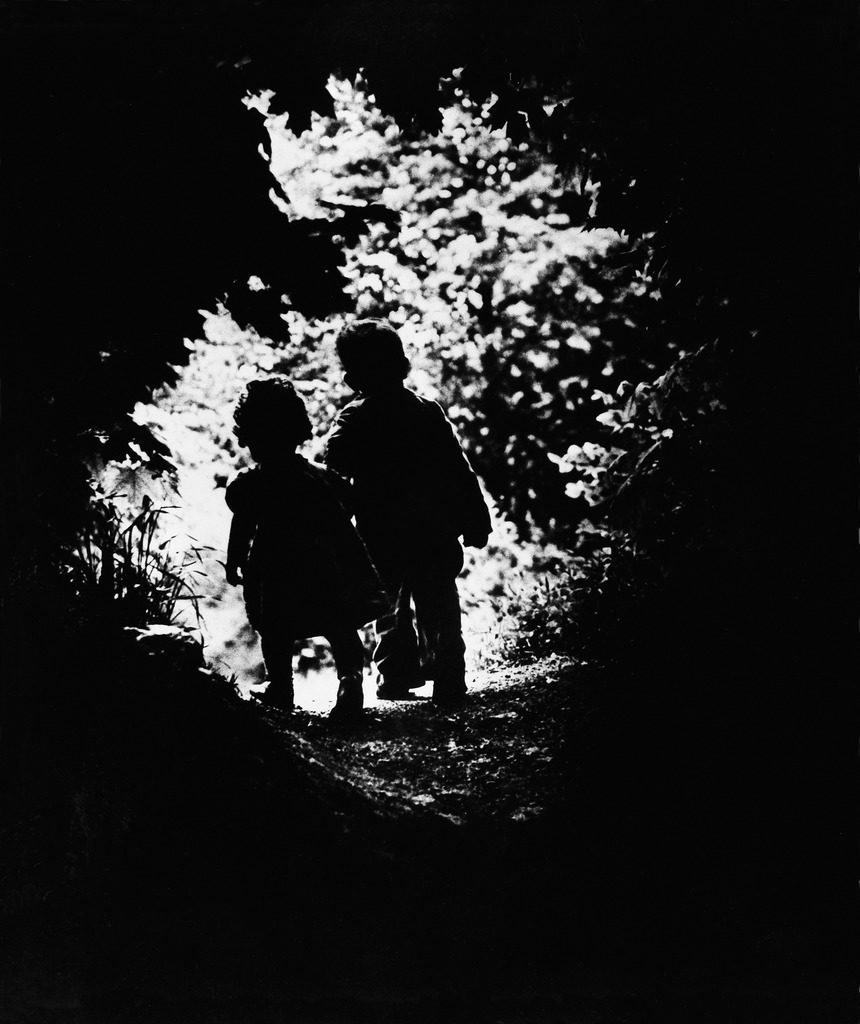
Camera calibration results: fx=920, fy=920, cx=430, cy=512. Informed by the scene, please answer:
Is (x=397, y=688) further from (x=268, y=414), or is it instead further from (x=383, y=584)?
(x=268, y=414)

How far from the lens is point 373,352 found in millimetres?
4750

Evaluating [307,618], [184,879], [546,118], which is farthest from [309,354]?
[184,879]

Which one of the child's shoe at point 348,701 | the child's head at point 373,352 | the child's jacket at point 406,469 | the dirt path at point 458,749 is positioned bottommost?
the dirt path at point 458,749

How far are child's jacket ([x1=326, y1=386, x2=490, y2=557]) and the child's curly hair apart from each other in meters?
0.50

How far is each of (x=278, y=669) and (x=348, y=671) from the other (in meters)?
0.35

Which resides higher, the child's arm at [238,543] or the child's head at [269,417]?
the child's head at [269,417]

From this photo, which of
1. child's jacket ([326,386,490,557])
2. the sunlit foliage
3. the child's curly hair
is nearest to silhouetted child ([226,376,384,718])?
the child's curly hair

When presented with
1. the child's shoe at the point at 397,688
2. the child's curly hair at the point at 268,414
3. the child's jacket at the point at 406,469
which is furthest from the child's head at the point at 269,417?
the child's shoe at the point at 397,688

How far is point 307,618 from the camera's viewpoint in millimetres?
4430

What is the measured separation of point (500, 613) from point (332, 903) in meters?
4.11

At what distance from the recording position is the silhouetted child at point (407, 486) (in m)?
4.77

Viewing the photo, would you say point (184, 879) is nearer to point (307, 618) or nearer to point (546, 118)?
point (307, 618)

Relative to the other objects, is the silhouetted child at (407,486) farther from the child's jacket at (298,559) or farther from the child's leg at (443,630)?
the child's jacket at (298,559)

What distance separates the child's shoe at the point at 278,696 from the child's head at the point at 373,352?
159 cm
